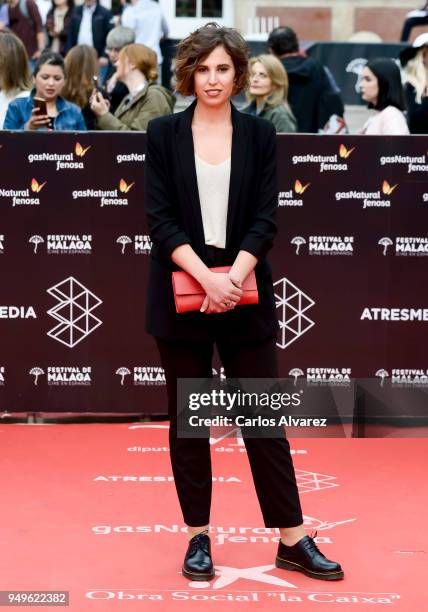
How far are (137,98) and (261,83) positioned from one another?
91 cm

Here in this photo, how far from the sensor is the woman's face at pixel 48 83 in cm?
803

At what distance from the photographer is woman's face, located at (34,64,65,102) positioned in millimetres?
8031

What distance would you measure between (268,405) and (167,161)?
1.02 meters

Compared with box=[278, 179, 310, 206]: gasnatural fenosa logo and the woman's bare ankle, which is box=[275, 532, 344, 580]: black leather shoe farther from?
box=[278, 179, 310, 206]: gasnatural fenosa logo

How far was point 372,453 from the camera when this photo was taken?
267 inches

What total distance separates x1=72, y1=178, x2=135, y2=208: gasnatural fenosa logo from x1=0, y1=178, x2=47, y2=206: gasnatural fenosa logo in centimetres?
21

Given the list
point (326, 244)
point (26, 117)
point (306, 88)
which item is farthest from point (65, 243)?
point (306, 88)

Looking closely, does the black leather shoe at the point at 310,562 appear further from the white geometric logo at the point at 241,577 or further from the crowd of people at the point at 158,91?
the crowd of people at the point at 158,91

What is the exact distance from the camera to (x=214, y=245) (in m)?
4.70

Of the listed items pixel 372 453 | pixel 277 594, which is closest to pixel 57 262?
pixel 372 453

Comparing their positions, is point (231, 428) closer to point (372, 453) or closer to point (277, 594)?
point (372, 453)

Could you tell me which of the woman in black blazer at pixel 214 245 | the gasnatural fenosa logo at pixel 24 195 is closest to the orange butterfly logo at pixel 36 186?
the gasnatural fenosa logo at pixel 24 195

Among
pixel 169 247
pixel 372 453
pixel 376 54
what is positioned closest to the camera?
pixel 169 247

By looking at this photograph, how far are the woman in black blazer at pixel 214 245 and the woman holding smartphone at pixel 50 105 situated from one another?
11.0 feet
